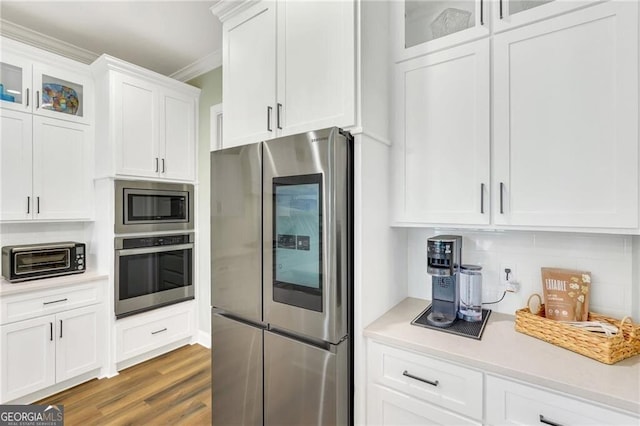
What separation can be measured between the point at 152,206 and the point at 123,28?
59.4 inches

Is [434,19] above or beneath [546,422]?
above

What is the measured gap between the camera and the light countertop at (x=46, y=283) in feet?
6.97

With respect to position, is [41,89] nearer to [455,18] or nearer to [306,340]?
[306,340]

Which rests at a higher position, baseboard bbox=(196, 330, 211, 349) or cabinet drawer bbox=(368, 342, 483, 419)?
cabinet drawer bbox=(368, 342, 483, 419)

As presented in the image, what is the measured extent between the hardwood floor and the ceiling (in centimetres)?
292

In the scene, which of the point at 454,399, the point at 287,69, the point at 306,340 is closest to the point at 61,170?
the point at 287,69

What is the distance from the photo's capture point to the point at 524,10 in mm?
1346

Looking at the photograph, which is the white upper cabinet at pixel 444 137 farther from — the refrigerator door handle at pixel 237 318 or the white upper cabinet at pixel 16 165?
the white upper cabinet at pixel 16 165

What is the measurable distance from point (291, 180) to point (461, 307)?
42.8 inches

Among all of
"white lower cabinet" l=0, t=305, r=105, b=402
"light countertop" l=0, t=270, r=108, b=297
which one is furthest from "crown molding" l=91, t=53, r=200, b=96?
"white lower cabinet" l=0, t=305, r=105, b=402

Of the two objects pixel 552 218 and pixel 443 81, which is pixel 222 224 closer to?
pixel 443 81

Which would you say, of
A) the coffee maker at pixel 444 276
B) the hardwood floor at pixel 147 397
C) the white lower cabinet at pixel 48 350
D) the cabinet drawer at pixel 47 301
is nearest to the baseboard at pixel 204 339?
the hardwood floor at pixel 147 397

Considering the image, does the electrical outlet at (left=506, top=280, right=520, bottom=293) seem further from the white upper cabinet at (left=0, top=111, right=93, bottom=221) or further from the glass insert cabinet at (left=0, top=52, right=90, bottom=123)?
the glass insert cabinet at (left=0, top=52, right=90, bottom=123)

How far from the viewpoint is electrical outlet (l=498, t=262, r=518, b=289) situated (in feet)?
5.27
